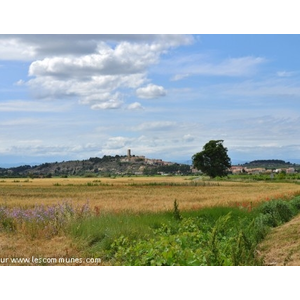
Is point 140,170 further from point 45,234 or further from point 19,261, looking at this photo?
point 19,261

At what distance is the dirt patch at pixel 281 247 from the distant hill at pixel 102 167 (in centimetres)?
459

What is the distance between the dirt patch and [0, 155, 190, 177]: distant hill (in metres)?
4.59

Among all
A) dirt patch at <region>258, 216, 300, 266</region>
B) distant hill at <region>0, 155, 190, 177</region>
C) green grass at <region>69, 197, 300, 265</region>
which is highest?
distant hill at <region>0, 155, 190, 177</region>

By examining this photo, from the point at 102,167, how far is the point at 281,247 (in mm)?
7350

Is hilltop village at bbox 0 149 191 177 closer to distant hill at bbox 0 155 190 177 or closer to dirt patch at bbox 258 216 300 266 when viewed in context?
distant hill at bbox 0 155 190 177

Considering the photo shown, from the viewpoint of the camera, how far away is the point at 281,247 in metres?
10.5

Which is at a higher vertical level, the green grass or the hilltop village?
the hilltop village

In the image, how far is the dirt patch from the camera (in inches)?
351

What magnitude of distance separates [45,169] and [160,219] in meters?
5.42

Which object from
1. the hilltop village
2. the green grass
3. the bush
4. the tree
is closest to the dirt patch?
the green grass

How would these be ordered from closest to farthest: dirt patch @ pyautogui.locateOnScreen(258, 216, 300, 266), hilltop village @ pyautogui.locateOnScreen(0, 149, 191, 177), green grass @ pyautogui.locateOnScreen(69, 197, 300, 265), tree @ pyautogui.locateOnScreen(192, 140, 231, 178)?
green grass @ pyautogui.locateOnScreen(69, 197, 300, 265) → dirt patch @ pyautogui.locateOnScreen(258, 216, 300, 266) → hilltop village @ pyautogui.locateOnScreen(0, 149, 191, 177) → tree @ pyautogui.locateOnScreen(192, 140, 231, 178)

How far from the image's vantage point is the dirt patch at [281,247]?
29.2 feet

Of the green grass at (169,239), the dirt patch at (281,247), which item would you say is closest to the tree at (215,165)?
the green grass at (169,239)

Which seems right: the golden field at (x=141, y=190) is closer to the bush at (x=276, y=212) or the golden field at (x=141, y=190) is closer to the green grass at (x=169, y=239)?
the bush at (x=276, y=212)
